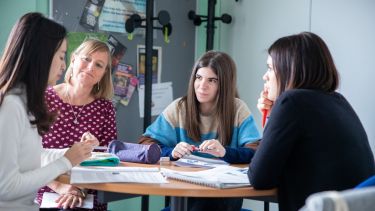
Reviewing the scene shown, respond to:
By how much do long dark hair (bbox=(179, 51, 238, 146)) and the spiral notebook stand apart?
416 millimetres

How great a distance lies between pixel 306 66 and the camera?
1.38 metres

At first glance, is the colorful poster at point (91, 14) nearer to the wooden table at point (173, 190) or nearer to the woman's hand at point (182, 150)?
the woman's hand at point (182, 150)

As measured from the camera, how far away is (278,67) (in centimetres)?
144

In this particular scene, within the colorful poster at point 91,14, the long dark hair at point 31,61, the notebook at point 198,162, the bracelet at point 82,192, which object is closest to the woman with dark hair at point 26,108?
the long dark hair at point 31,61

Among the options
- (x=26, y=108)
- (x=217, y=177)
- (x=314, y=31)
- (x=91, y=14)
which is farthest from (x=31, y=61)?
(x=314, y=31)

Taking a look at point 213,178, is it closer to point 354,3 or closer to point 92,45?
point 92,45

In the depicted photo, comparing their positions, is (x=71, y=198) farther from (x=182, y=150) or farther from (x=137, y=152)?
(x=182, y=150)

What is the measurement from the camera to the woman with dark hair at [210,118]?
200cm

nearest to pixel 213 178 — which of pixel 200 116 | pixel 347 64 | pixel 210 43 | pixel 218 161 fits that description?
pixel 218 161

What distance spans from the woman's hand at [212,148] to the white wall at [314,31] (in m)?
1.12

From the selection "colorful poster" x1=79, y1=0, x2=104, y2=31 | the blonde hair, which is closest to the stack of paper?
the blonde hair

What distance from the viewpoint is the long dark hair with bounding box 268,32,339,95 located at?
1385mm

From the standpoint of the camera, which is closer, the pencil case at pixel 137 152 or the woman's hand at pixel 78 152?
the woman's hand at pixel 78 152

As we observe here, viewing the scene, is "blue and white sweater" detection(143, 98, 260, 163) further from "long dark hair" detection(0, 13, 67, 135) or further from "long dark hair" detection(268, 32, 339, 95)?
"long dark hair" detection(0, 13, 67, 135)
